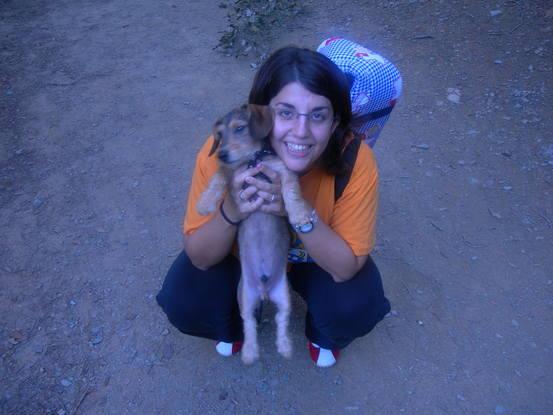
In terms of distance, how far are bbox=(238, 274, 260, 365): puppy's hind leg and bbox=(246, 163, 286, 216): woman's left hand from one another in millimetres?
466

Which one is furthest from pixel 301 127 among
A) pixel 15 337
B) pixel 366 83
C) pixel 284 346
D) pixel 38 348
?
pixel 15 337

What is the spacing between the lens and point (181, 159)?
4828mm

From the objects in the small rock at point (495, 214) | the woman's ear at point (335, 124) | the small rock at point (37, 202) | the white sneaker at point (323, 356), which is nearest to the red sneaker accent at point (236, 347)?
the white sneaker at point (323, 356)

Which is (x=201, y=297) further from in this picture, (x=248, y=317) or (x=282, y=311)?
(x=282, y=311)

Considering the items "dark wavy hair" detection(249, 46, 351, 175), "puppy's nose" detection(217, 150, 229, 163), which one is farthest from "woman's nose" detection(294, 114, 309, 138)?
"puppy's nose" detection(217, 150, 229, 163)

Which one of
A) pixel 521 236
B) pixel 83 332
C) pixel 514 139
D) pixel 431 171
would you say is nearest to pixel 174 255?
pixel 83 332

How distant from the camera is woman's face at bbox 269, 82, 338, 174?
2232 mm

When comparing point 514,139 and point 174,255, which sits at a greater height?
point 514,139

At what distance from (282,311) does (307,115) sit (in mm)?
1306

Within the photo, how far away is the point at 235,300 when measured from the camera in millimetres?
2824

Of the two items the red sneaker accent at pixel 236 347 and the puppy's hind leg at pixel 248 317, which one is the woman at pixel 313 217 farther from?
the red sneaker accent at pixel 236 347

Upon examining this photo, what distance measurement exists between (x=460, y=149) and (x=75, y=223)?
4070mm

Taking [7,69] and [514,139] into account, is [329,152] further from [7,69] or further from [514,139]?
[7,69]

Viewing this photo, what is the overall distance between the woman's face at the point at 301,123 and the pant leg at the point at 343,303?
29.7 inches
